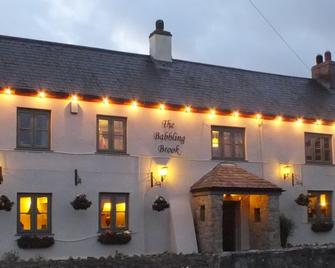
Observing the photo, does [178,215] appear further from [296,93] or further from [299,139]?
[296,93]

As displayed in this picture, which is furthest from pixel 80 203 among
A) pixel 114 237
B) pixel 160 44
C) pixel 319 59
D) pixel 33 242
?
pixel 319 59

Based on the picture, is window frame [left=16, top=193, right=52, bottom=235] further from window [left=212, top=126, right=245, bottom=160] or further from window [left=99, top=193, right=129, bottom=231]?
window [left=212, top=126, right=245, bottom=160]

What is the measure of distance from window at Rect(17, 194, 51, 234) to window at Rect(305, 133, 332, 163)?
9785 mm

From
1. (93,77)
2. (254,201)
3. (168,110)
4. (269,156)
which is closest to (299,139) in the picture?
(269,156)

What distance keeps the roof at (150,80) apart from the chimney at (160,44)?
25 cm

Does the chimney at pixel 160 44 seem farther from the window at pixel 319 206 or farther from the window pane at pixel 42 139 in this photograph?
the window at pixel 319 206

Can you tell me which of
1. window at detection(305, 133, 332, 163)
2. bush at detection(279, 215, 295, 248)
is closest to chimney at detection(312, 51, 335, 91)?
window at detection(305, 133, 332, 163)

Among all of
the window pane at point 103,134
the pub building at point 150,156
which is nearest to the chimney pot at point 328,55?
the pub building at point 150,156

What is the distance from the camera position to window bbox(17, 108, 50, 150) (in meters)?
17.1

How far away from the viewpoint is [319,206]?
21.9 meters

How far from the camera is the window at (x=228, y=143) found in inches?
797

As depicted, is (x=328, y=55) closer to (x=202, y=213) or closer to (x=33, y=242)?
(x=202, y=213)

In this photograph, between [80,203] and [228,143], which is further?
[228,143]

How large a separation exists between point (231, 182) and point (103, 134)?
164 inches
